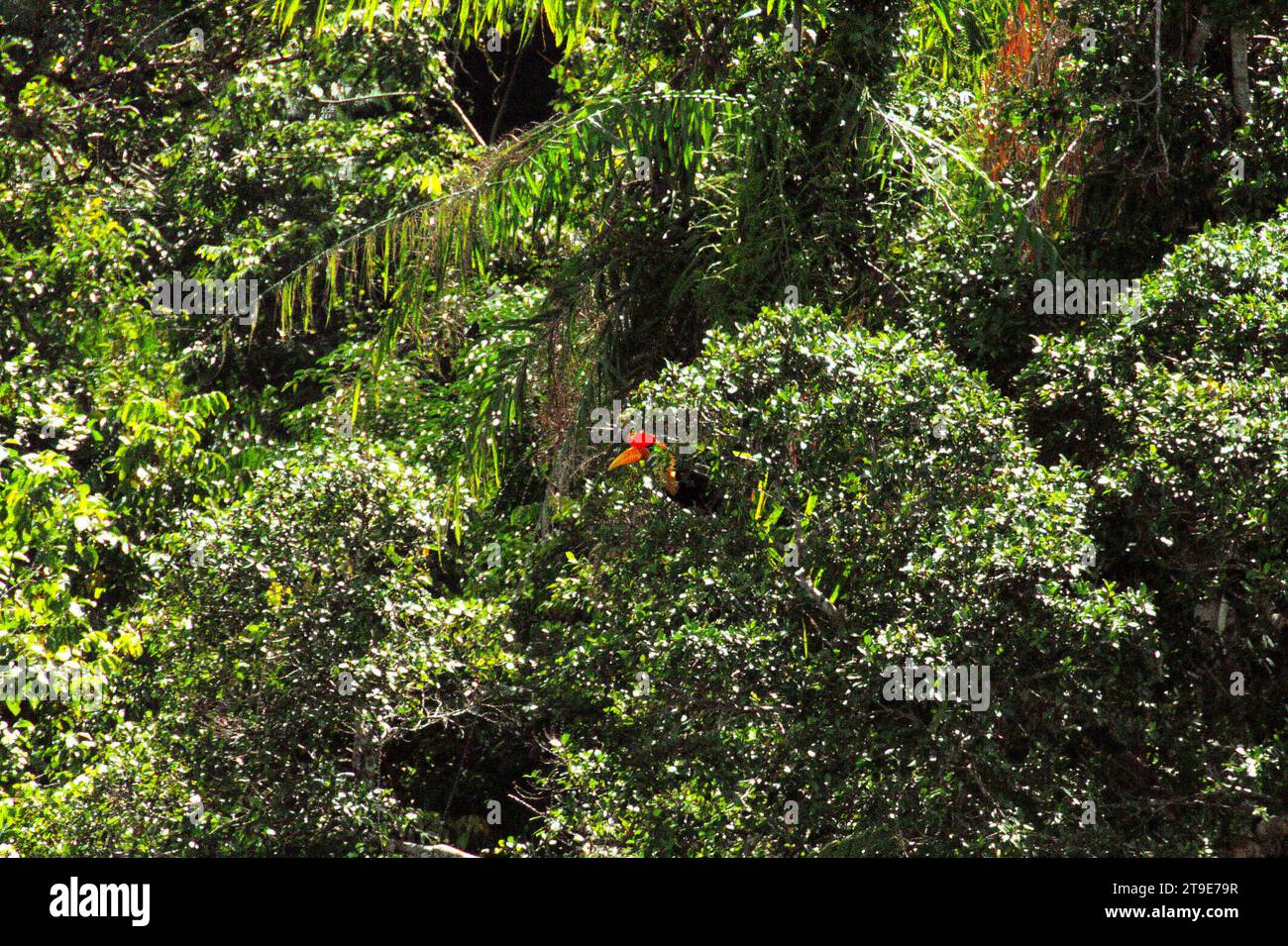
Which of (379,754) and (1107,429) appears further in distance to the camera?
(379,754)

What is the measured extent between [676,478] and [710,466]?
1.07 ft

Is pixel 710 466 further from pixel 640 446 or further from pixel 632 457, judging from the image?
pixel 632 457

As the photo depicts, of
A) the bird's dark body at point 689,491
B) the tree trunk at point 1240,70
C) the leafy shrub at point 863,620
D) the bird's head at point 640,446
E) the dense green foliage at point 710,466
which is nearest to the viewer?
the leafy shrub at point 863,620

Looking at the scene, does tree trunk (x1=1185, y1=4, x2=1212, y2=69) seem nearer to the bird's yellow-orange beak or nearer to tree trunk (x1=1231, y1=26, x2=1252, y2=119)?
tree trunk (x1=1231, y1=26, x2=1252, y2=119)

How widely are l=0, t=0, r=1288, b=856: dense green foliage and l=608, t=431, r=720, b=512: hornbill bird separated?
8 centimetres

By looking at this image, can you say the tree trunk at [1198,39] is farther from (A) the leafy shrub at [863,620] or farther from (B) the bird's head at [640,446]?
(B) the bird's head at [640,446]

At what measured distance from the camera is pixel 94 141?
12.2 meters

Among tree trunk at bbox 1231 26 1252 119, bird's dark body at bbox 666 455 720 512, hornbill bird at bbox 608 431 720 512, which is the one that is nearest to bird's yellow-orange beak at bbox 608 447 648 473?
hornbill bird at bbox 608 431 720 512

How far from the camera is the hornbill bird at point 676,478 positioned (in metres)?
4.75

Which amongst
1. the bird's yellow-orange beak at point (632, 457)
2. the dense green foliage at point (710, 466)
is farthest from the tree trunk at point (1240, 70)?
the bird's yellow-orange beak at point (632, 457)

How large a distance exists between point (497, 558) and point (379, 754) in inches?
63.5

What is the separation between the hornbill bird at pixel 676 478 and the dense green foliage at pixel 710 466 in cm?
8
